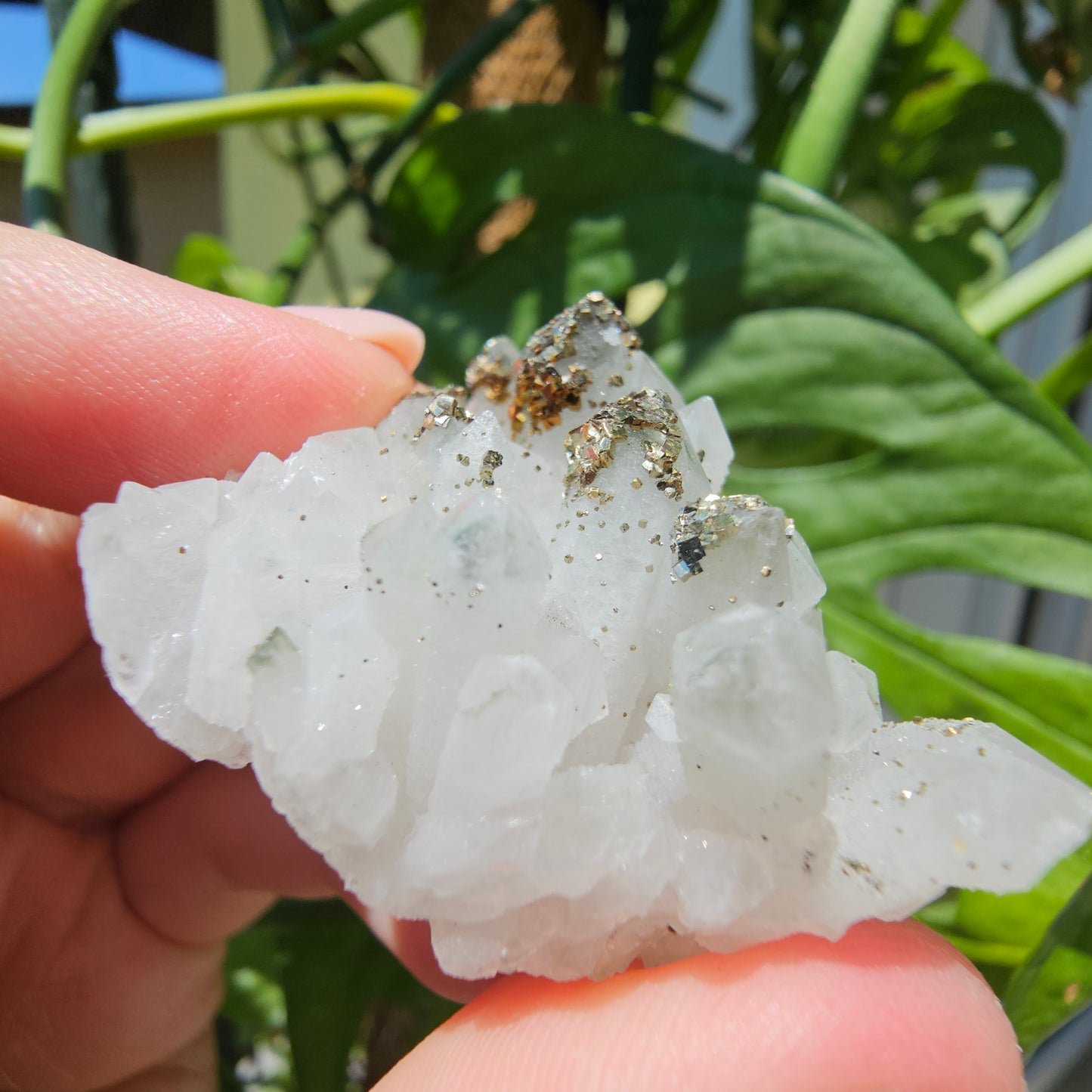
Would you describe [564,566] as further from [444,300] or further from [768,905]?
[444,300]

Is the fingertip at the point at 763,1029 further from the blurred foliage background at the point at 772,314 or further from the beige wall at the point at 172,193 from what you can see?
the beige wall at the point at 172,193

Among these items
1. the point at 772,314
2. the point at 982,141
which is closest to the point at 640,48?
the point at 772,314

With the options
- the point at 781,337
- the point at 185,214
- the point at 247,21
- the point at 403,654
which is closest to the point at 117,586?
the point at 403,654

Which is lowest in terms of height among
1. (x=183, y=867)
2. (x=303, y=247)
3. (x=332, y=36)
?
(x=183, y=867)

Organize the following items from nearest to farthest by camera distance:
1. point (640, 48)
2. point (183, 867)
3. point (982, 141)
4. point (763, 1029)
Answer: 1. point (763, 1029)
2. point (183, 867)
3. point (640, 48)
4. point (982, 141)

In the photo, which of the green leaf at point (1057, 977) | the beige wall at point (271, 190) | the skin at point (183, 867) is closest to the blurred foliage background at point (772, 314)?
the green leaf at point (1057, 977)

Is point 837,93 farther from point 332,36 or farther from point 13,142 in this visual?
point 13,142
